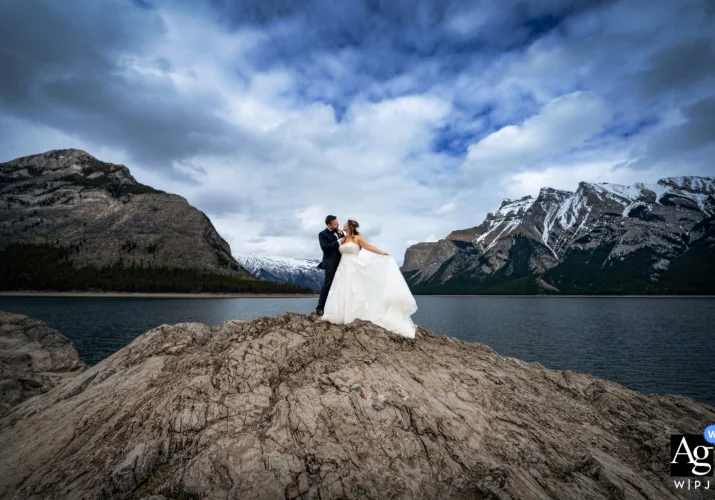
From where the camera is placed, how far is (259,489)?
21.3ft

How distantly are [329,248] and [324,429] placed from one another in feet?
23.1

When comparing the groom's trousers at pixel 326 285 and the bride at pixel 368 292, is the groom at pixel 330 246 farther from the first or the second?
the bride at pixel 368 292

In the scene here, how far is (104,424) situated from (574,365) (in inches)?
1806

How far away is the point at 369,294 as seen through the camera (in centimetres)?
1290

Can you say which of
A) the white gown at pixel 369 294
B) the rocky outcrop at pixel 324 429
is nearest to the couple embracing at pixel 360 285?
the white gown at pixel 369 294

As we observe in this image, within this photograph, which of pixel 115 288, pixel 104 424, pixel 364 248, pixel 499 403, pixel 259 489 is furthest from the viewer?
pixel 115 288

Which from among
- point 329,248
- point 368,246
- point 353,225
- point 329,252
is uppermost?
point 353,225

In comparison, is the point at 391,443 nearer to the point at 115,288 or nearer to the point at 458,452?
the point at 458,452

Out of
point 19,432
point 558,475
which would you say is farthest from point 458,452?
point 19,432

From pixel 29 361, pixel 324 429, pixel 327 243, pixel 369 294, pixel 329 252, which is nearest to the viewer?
pixel 324 429

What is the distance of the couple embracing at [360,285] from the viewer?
491 inches

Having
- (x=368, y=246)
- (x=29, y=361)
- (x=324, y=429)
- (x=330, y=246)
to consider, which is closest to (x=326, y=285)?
(x=330, y=246)

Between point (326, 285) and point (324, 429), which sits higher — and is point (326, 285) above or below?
above

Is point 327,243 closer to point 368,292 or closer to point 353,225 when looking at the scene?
point 353,225
